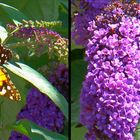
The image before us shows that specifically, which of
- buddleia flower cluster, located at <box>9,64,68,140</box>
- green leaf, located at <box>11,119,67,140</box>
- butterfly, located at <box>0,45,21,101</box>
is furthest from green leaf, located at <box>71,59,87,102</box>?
butterfly, located at <box>0,45,21,101</box>

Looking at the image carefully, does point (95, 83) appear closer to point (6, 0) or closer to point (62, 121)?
point (62, 121)

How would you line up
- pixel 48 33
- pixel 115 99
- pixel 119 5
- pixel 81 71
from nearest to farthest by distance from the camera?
pixel 48 33 < pixel 115 99 < pixel 119 5 < pixel 81 71

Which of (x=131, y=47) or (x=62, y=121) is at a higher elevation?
(x=131, y=47)

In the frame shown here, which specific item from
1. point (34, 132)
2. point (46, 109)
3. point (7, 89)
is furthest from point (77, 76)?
point (7, 89)

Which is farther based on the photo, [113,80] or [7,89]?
[113,80]

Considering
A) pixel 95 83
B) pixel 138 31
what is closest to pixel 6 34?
pixel 95 83

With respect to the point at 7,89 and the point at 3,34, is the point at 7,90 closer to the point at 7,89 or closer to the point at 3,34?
the point at 7,89
